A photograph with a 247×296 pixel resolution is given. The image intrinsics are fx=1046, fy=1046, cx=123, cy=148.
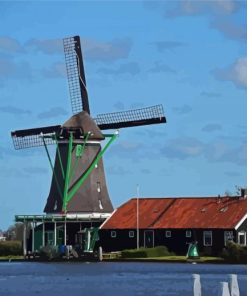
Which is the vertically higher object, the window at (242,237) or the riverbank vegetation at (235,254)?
the window at (242,237)

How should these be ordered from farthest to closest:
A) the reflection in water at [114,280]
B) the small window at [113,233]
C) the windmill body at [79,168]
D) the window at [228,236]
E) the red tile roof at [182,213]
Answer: the small window at [113,233], the windmill body at [79,168], the red tile roof at [182,213], the window at [228,236], the reflection in water at [114,280]

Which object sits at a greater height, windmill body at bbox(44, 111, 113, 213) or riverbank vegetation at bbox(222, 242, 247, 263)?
windmill body at bbox(44, 111, 113, 213)

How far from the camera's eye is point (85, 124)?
70.9m

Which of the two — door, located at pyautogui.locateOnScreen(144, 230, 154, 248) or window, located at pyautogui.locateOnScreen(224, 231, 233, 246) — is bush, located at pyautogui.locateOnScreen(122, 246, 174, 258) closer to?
door, located at pyautogui.locateOnScreen(144, 230, 154, 248)

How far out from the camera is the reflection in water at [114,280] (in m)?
37.0

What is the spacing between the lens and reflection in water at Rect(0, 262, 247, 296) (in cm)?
3697

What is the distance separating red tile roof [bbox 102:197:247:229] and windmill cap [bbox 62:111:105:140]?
19.7 feet

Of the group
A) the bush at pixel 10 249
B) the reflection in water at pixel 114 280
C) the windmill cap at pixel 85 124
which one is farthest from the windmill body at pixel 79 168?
the reflection in water at pixel 114 280

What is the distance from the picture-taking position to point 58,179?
232 ft

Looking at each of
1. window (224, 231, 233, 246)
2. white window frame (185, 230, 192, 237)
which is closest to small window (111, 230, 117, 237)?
white window frame (185, 230, 192, 237)

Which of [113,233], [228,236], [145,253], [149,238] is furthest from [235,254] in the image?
[113,233]

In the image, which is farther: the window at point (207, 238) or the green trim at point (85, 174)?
the green trim at point (85, 174)

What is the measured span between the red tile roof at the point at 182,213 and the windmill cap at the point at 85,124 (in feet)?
19.7

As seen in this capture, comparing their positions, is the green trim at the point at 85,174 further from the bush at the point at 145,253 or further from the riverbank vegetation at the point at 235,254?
the riverbank vegetation at the point at 235,254
